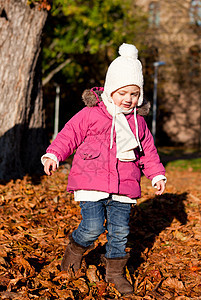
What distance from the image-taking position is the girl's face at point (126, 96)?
3.20 m

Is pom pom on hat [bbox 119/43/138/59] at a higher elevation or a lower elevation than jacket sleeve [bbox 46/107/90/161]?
higher

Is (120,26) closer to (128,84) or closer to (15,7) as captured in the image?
(15,7)

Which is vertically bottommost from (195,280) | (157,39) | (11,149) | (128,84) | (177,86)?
(195,280)

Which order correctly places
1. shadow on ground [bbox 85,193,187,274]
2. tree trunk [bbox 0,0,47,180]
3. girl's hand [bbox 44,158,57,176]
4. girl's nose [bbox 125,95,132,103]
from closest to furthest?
girl's hand [bbox 44,158,57,176], girl's nose [bbox 125,95,132,103], shadow on ground [bbox 85,193,187,274], tree trunk [bbox 0,0,47,180]

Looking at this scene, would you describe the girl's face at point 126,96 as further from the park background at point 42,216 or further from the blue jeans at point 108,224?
the park background at point 42,216

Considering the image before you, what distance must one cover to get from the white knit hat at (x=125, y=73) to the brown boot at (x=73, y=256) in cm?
141

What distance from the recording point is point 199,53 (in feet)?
83.9

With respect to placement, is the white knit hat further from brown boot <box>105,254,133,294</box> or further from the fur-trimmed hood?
brown boot <box>105,254,133,294</box>

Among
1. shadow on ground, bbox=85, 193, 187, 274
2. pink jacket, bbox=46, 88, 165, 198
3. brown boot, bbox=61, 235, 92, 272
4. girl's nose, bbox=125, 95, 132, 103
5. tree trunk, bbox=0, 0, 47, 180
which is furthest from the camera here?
tree trunk, bbox=0, 0, 47, 180

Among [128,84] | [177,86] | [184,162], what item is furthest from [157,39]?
[128,84]

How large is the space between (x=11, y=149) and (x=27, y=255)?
9.54 ft

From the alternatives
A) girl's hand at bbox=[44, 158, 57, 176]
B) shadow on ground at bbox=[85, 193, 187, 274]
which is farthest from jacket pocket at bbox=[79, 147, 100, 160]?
shadow on ground at bbox=[85, 193, 187, 274]

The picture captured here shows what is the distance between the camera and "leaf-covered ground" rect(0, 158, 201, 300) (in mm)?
3217

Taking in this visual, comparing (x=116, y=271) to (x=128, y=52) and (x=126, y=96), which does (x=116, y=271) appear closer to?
(x=126, y=96)
